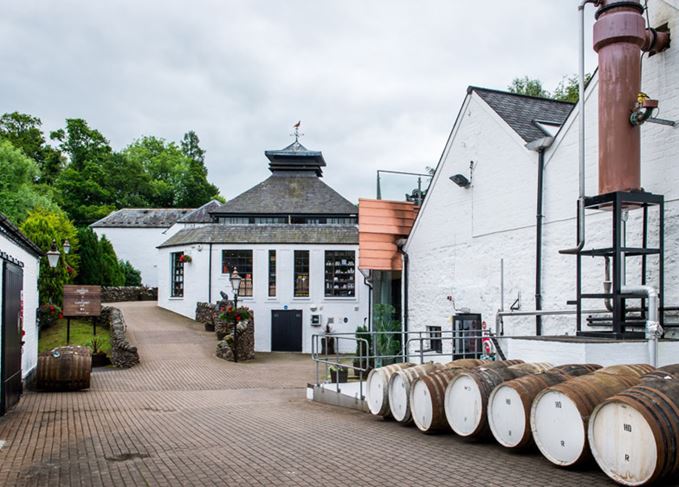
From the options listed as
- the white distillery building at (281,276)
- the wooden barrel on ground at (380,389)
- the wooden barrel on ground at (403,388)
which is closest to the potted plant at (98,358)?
the white distillery building at (281,276)

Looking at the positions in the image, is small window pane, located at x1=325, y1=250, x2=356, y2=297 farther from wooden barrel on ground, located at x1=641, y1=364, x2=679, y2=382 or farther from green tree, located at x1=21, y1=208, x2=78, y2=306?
wooden barrel on ground, located at x1=641, y1=364, x2=679, y2=382

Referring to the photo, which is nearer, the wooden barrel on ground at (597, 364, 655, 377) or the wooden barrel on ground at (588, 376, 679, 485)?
the wooden barrel on ground at (588, 376, 679, 485)

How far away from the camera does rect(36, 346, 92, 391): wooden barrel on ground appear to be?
15.0m

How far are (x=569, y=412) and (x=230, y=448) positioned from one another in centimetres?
424

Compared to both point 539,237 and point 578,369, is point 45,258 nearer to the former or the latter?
point 539,237

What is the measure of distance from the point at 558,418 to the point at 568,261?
6.27m

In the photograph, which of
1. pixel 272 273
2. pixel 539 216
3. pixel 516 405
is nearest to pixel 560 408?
pixel 516 405

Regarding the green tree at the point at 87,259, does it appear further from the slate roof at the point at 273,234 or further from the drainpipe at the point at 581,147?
the drainpipe at the point at 581,147

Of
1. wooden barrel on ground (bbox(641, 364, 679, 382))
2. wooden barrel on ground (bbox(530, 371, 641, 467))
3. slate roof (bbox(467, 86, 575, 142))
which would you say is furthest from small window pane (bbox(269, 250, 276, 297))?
wooden barrel on ground (bbox(641, 364, 679, 382))

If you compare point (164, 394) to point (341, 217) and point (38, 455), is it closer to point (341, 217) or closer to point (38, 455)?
point (38, 455)

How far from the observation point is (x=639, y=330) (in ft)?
34.0

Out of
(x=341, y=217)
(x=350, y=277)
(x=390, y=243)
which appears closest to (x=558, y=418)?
(x=390, y=243)

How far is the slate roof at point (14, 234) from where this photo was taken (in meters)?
11.5

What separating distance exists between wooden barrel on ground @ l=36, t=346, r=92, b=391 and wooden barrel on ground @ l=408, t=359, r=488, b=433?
30.2 ft
